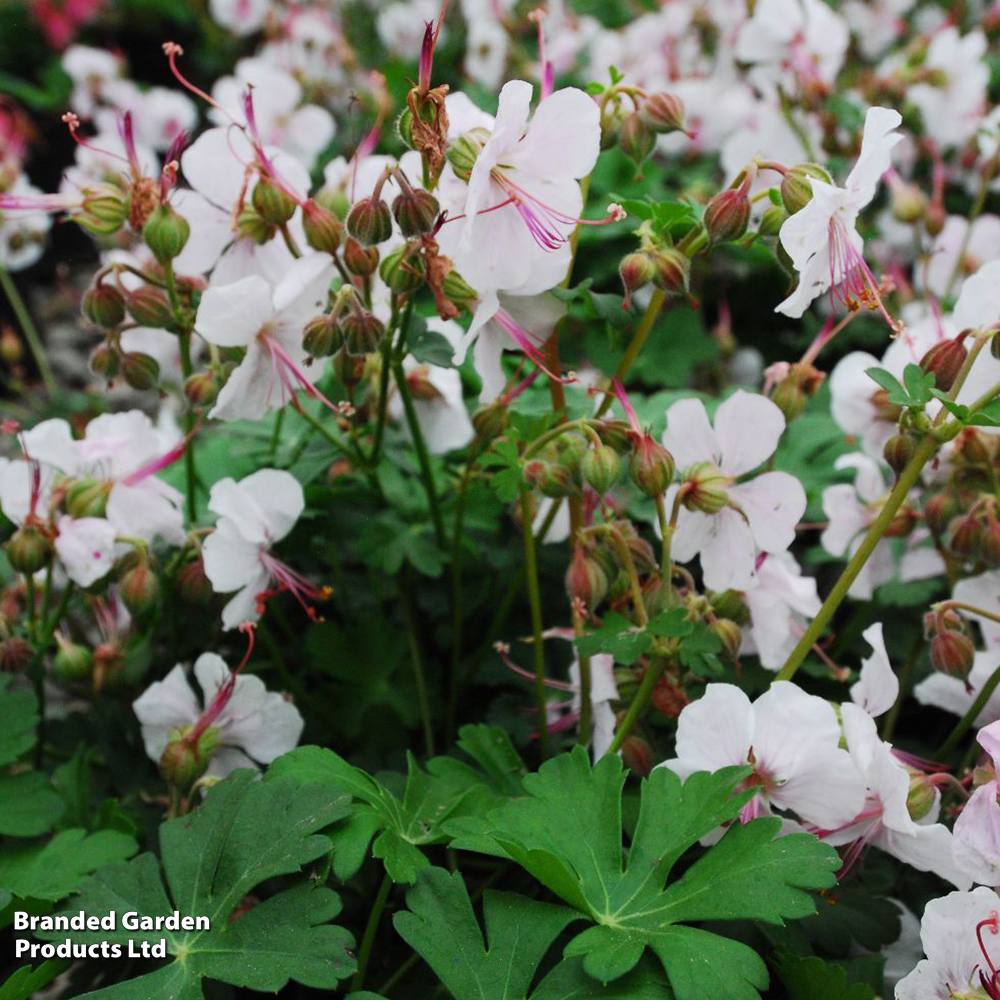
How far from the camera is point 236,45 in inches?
139

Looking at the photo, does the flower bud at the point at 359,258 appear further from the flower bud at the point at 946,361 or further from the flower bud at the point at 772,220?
the flower bud at the point at 946,361

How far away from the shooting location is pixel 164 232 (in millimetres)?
1044

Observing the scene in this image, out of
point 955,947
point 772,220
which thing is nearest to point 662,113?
point 772,220

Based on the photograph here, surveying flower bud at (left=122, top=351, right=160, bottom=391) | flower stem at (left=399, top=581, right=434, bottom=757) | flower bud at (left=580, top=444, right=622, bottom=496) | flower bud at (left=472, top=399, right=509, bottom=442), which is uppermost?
flower bud at (left=580, top=444, right=622, bottom=496)

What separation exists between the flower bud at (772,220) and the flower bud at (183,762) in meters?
0.70

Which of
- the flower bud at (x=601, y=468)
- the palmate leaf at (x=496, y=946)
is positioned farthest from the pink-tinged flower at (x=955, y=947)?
the flower bud at (x=601, y=468)

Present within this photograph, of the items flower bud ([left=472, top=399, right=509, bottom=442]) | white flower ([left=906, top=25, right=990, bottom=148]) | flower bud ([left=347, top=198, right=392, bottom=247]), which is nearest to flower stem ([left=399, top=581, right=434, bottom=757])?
flower bud ([left=472, top=399, right=509, bottom=442])

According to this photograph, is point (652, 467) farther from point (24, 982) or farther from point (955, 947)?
point (24, 982)

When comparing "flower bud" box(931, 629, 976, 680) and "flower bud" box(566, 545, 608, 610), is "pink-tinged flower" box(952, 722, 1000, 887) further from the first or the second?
"flower bud" box(566, 545, 608, 610)

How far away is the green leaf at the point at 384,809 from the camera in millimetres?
866

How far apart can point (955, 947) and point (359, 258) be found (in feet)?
2.45

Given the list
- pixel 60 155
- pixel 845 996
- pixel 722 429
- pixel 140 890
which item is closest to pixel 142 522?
pixel 140 890

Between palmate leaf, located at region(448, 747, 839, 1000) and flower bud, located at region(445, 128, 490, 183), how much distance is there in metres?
0.49

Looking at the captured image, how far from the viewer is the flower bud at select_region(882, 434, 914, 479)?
0.93 metres
